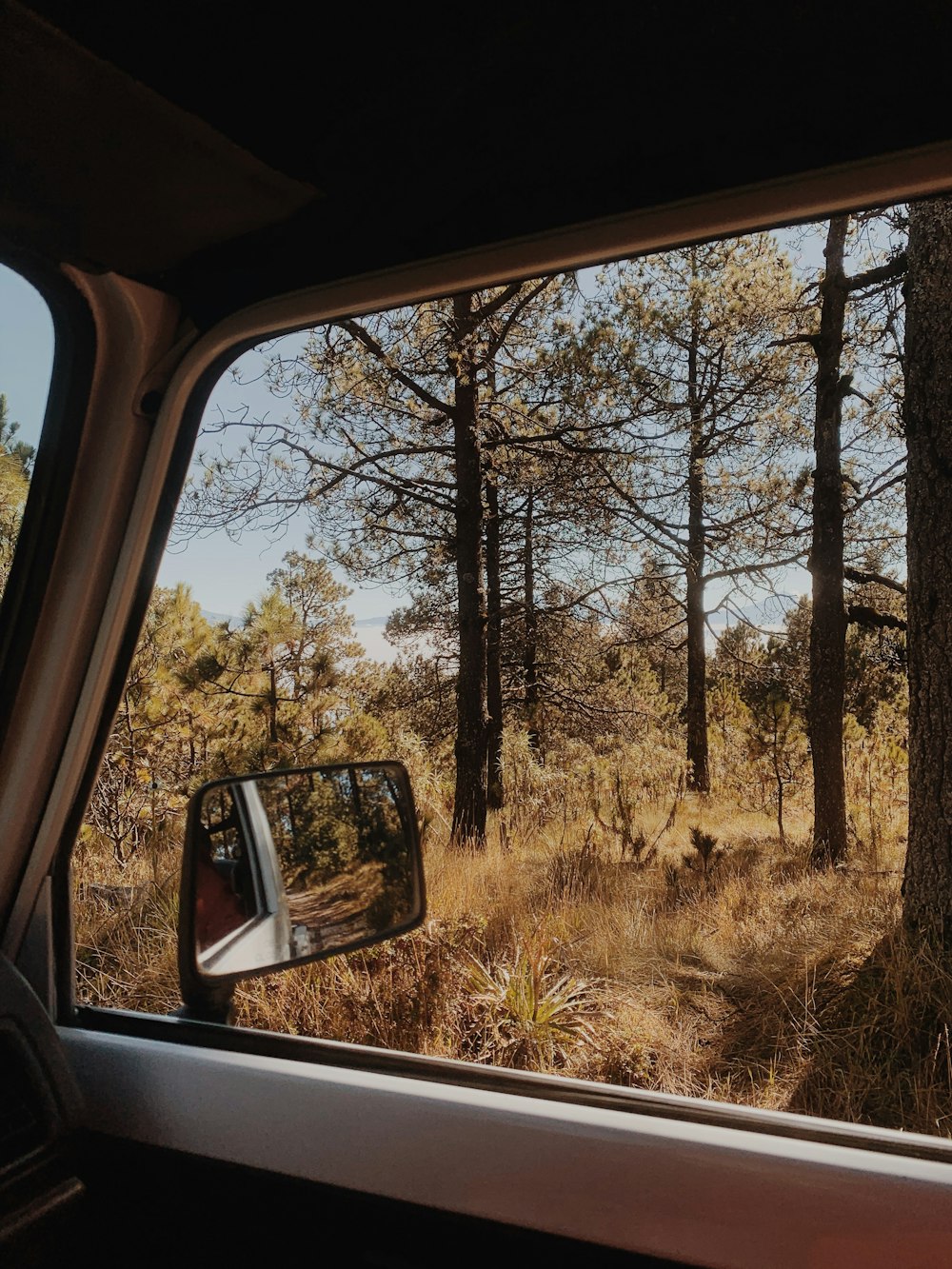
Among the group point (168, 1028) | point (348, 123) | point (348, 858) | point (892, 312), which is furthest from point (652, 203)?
point (892, 312)

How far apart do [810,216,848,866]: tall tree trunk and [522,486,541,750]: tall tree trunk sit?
216 cm

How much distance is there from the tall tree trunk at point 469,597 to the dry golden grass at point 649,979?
1.74 metres

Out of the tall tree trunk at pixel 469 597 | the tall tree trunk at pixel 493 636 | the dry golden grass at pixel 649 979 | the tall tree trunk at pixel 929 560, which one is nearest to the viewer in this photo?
the dry golden grass at pixel 649 979

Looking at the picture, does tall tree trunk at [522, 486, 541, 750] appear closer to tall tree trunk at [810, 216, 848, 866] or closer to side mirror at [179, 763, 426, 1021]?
tall tree trunk at [810, 216, 848, 866]

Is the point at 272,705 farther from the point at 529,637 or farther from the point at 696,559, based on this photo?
the point at 696,559

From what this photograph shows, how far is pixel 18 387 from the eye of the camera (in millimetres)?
1387

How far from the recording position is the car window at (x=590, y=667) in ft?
8.19

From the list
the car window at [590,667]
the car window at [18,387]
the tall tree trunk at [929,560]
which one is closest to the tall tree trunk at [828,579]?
the car window at [590,667]

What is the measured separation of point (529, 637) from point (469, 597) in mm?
560

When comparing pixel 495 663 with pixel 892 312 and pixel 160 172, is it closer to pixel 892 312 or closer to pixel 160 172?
pixel 892 312

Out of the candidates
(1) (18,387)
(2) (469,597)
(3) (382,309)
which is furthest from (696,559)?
(1) (18,387)

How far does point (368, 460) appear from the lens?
602cm

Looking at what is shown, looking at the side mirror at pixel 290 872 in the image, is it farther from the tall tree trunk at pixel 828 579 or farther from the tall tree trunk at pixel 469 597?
the tall tree trunk at pixel 469 597

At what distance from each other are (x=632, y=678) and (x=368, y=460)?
2417mm
